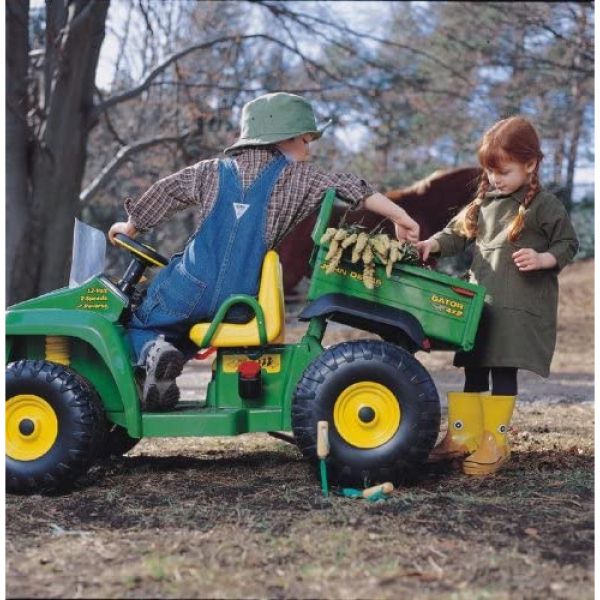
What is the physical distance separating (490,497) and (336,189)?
1433 mm

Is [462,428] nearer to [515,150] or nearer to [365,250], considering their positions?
[365,250]

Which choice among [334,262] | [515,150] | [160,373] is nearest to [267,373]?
[160,373]

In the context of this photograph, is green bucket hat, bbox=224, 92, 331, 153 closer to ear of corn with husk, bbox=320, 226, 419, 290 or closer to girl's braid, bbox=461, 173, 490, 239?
ear of corn with husk, bbox=320, 226, 419, 290

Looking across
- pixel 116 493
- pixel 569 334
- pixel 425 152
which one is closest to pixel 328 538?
pixel 116 493

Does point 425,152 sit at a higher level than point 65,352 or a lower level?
higher

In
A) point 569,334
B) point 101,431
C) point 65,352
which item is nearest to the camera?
point 101,431

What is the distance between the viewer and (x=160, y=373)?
3947 millimetres

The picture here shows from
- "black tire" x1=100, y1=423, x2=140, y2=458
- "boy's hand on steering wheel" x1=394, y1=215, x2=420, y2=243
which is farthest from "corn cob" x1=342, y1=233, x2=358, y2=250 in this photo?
"black tire" x1=100, y1=423, x2=140, y2=458

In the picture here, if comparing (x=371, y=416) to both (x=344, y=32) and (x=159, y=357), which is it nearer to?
(x=159, y=357)

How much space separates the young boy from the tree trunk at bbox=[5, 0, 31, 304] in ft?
18.2

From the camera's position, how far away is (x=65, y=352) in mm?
4203

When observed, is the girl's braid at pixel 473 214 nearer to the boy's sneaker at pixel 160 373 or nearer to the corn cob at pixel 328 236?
the corn cob at pixel 328 236

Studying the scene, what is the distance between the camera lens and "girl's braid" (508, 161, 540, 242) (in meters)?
4.35

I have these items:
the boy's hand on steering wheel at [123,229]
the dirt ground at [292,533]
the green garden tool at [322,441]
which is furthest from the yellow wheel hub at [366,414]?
the boy's hand on steering wheel at [123,229]
